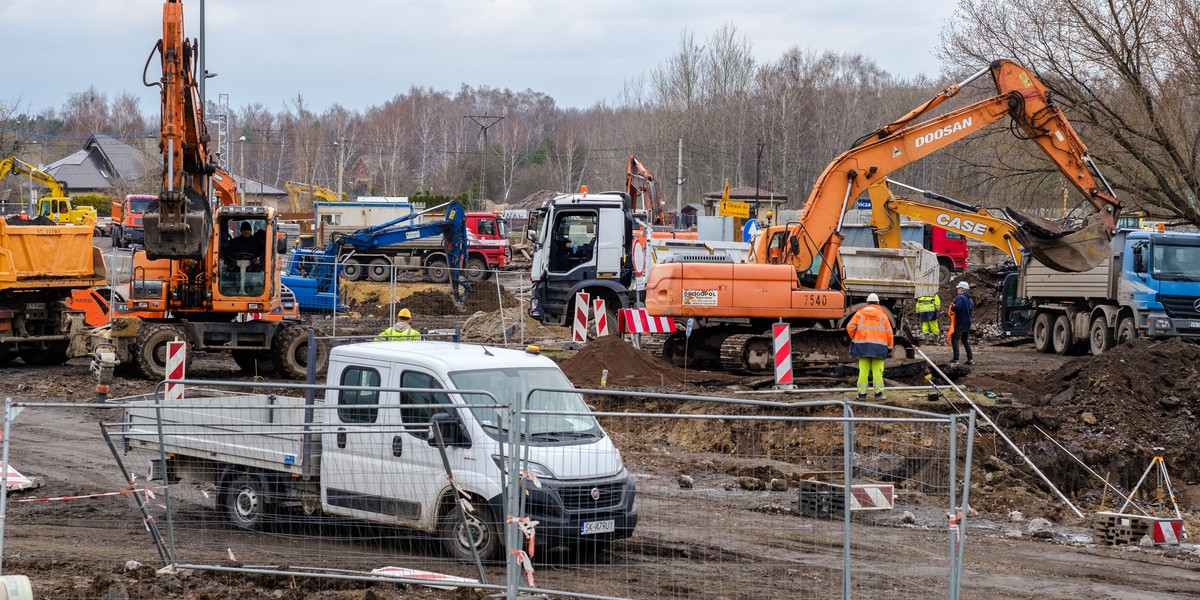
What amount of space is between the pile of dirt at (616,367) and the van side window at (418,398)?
27.8 ft

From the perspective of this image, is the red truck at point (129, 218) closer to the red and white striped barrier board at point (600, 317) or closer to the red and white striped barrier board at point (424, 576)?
the red and white striped barrier board at point (600, 317)

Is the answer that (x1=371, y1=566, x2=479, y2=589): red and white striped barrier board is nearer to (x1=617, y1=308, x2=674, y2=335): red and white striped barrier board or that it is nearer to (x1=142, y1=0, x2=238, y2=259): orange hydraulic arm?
(x1=142, y1=0, x2=238, y2=259): orange hydraulic arm

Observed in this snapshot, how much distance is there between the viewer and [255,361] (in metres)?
20.1

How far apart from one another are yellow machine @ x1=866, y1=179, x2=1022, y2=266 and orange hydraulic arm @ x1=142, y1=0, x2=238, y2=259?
11159 mm

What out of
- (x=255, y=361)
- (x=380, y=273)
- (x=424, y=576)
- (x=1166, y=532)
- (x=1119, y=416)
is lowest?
(x=1166, y=532)

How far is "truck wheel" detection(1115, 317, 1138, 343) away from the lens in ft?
73.8

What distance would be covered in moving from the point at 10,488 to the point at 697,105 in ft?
250

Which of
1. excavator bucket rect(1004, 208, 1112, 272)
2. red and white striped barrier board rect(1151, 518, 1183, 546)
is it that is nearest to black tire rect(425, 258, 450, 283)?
excavator bucket rect(1004, 208, 1112, 272)

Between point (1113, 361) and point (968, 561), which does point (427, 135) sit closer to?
point (1113, 361)

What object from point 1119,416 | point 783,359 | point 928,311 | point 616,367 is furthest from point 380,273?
point 1119,416

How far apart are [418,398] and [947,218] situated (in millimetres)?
14724

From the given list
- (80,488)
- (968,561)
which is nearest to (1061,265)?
(968,561)

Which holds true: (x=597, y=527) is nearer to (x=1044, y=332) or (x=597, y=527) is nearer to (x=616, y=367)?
(x=616, y=367)

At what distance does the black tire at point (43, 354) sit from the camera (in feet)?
70.3
